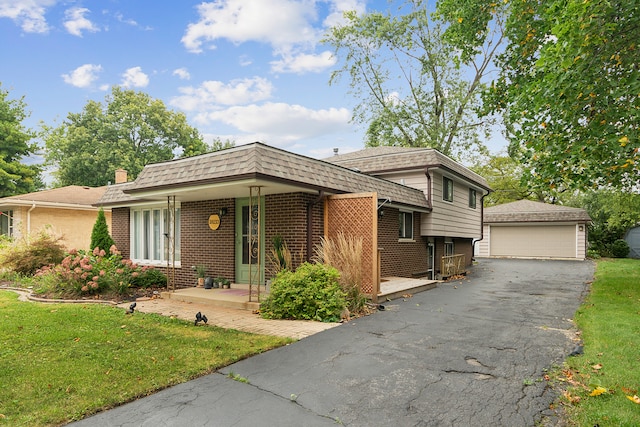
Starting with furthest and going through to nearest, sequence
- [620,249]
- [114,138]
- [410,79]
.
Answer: [114,138], [410,79], [620,249]

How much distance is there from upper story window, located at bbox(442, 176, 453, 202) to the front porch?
4659 mm

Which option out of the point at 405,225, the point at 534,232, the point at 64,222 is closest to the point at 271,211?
the point at 405,225

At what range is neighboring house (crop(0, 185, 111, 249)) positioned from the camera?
1525 cm

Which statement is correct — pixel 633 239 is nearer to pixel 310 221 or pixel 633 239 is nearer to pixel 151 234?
pixel 310 221

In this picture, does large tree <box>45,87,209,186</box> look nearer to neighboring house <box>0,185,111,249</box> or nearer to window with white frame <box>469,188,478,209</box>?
neighboring house <box>0,185,111,249</box>

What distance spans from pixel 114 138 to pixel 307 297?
29914 mm

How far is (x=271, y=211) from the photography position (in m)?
8.68

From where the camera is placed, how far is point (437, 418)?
121 inches

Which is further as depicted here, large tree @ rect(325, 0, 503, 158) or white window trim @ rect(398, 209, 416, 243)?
large tree @ rect(325, 0, 503, 158)

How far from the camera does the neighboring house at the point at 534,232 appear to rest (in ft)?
75.2

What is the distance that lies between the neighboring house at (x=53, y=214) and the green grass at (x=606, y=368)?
1673 centimetres

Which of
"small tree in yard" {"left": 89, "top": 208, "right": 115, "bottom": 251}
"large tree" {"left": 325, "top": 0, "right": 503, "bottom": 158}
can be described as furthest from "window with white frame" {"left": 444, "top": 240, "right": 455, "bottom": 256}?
"small tree in yard" {"left": 89, "top": 208, "right": 115, "bottom": 251}

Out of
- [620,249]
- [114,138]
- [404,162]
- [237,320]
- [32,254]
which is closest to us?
[237,320]

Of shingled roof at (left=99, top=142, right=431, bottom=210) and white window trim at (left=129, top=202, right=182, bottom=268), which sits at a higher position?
shingled roof at (left=99, top=142, right=431, bottom=210)
